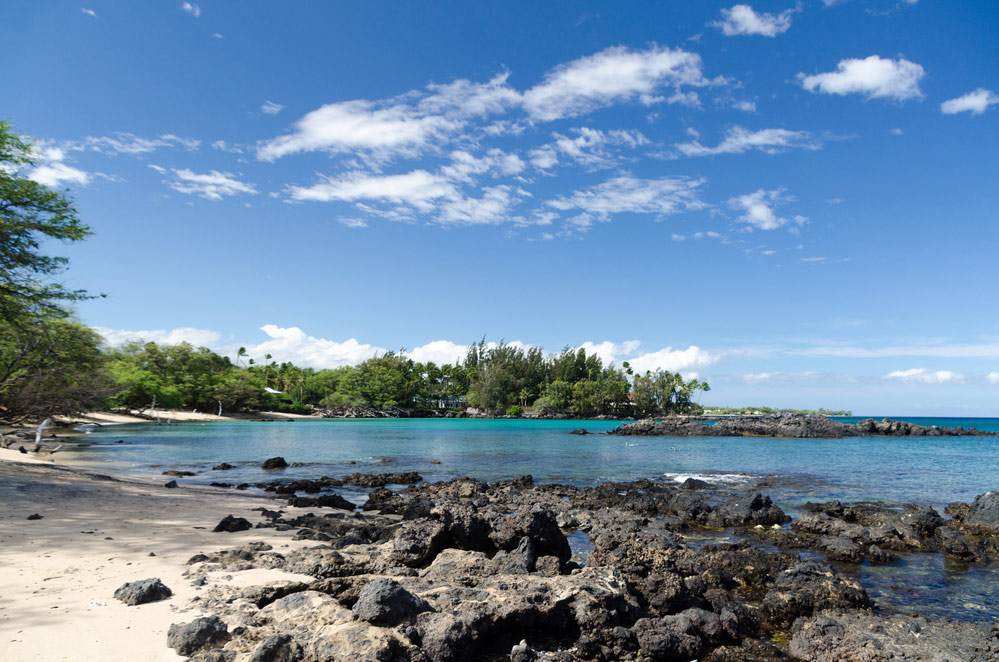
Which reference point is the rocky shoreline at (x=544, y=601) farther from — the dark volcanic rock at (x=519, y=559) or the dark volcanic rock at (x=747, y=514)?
the dark volcanic rock at (x=747, y=514)

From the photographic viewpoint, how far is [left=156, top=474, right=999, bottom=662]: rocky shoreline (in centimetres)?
576

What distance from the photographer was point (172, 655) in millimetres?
5457

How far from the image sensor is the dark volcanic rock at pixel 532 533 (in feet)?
31.3

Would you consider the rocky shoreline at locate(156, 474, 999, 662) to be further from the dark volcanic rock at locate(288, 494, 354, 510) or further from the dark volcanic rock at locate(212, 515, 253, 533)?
the dark volcanic rock at locate(288, 494, 354, 510)

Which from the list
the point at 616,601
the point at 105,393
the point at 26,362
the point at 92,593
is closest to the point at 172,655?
the point at 92,593

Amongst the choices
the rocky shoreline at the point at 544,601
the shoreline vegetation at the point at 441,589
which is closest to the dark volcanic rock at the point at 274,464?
the shoreline vegetation at the point at 441,589

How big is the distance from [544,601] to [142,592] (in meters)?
5.17

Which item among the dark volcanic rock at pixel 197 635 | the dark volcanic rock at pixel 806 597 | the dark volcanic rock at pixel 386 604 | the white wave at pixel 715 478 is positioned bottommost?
the white wave at pixel 715 478

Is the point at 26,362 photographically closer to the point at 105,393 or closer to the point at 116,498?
the point at 105,393

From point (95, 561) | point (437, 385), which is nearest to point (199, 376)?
point (437, 385)

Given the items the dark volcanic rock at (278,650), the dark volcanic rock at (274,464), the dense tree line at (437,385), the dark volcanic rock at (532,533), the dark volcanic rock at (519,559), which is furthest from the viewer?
the dense tree line at (437,385)

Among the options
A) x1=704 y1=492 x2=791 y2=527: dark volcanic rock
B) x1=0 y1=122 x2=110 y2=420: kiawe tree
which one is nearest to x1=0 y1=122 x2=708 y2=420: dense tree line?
x1=0 y1=122 x2=110 y2=420: kiawe tree

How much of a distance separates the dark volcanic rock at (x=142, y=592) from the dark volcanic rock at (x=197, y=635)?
1.29m

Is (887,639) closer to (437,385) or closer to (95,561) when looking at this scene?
(95,561)
